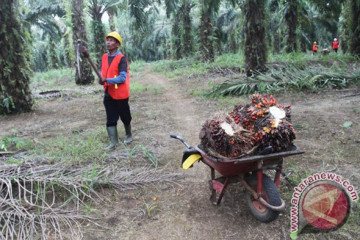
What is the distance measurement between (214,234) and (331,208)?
0.98m

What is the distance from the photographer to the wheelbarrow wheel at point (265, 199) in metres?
2.46

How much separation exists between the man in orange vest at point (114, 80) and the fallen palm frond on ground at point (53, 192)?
0.95 metres

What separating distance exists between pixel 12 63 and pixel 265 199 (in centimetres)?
666

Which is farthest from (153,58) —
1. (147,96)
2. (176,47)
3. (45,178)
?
(45,178)

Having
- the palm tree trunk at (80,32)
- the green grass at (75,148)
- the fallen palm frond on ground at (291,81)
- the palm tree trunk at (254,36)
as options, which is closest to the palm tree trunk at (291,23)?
the palm tree trunk at (254,36)

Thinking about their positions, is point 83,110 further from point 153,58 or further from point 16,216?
point 153,58

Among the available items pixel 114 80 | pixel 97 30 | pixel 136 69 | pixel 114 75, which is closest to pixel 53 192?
pixel 114 80

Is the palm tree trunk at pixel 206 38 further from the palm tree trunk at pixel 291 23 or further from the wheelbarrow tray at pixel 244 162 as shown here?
the wheelbarrow tray at pixel 244 162

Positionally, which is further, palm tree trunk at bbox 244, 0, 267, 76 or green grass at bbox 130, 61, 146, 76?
green grass at bbox 130, 61, 146, 76

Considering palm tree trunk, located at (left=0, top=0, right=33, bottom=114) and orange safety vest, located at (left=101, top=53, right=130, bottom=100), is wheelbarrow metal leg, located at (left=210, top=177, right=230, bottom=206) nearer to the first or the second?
orange safety vest, located at (left=101, top=53, right=130, bottom=100)

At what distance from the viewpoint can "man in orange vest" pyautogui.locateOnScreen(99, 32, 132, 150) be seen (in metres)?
4.11

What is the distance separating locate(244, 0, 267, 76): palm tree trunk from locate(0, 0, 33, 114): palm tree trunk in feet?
20.6

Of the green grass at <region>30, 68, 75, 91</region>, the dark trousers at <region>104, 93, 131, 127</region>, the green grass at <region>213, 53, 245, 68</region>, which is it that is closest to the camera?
the dark trousers at <region>104, 93, 131, 127</region>

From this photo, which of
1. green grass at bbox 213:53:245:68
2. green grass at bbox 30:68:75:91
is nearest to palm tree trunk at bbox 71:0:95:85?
green grass at bbox 30:68:75:91
